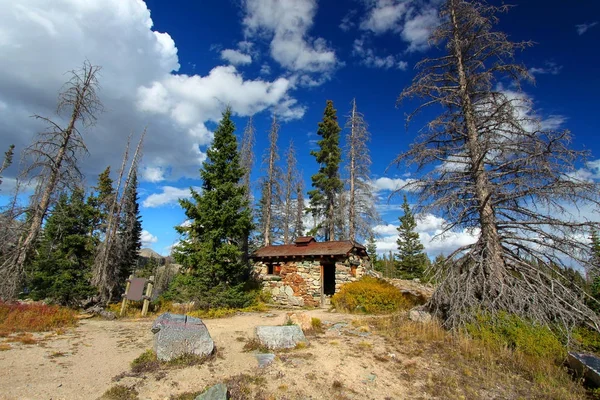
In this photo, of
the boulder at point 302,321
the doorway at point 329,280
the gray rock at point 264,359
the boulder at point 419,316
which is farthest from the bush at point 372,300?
the gray rock at point 264,359

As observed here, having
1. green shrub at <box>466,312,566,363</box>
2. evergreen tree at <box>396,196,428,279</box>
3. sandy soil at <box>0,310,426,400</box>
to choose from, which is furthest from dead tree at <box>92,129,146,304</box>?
evergreen tree at <box>396,196,428,279</box>

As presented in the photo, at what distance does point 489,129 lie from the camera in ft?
28.2

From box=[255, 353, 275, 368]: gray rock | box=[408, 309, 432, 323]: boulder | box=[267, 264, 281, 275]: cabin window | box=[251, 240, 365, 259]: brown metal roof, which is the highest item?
box=[251, 240, 365, 259]: brown metal roof

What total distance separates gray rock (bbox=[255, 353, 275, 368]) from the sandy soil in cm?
12

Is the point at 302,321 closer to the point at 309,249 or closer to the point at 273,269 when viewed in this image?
the point at 309,249

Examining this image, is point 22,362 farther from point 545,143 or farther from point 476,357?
point 545,143

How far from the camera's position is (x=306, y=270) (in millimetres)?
16016

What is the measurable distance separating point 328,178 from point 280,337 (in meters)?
17.2

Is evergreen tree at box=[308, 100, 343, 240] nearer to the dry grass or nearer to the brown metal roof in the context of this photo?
the brown metal roof

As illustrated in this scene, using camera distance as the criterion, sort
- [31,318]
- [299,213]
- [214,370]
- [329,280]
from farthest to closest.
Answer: [299,213]
[329,280]
[31,318]
[214,370]

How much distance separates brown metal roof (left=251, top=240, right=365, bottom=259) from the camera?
15.5m

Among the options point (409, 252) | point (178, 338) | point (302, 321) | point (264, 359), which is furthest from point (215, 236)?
point (409, 252)

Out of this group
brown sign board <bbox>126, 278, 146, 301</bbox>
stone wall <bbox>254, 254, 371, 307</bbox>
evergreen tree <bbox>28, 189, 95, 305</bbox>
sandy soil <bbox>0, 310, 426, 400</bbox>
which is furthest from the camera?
stone wall <bbox>254, 254, 371, 307</bbox>

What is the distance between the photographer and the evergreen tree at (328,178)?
896 inches
